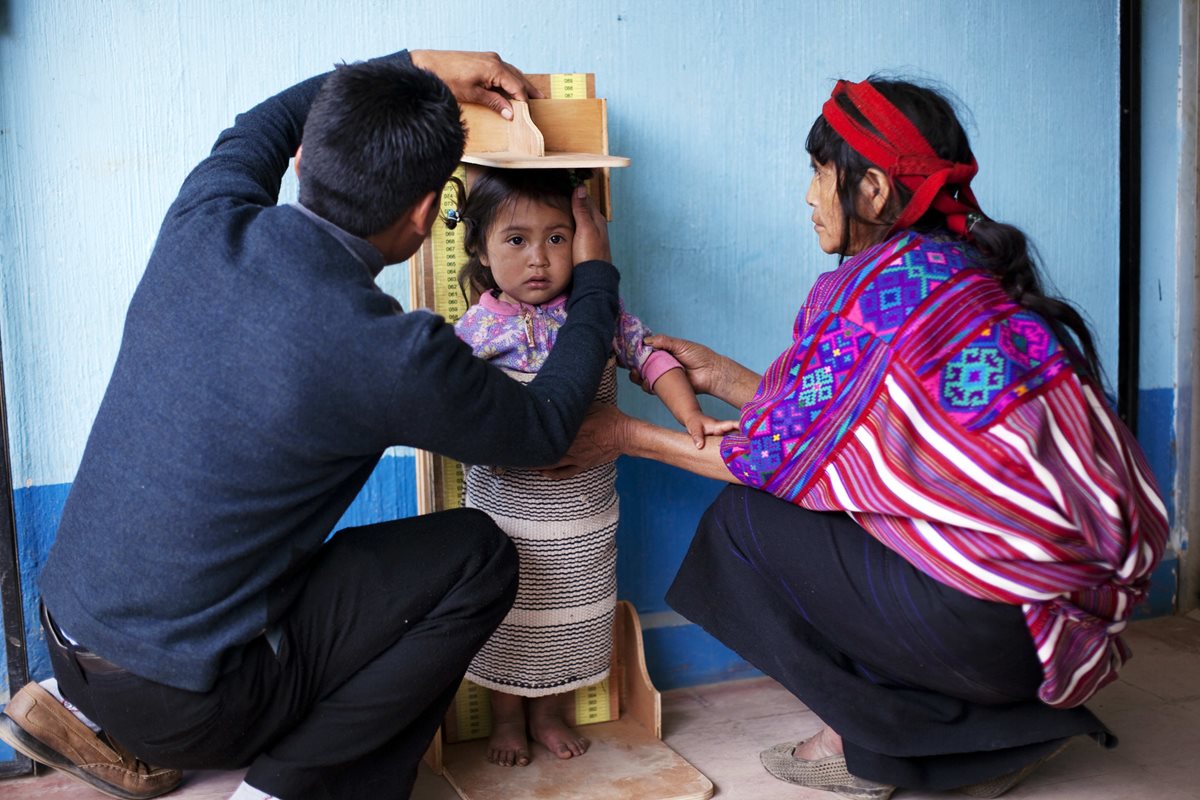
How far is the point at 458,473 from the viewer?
100 inches

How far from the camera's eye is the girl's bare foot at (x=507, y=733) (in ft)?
8.07

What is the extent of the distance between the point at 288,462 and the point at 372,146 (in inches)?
18.6

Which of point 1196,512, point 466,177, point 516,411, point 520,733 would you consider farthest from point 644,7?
point 1196,512

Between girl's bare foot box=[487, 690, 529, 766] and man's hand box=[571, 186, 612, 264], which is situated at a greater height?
man's hand box=[571, 186, 612, 264]

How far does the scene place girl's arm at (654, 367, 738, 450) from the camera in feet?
7.41

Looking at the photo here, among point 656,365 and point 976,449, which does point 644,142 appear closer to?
point 656,365

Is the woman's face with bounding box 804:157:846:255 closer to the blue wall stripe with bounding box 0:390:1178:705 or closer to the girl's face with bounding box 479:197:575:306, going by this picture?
the girl's face with bounding box 479:197:575:306

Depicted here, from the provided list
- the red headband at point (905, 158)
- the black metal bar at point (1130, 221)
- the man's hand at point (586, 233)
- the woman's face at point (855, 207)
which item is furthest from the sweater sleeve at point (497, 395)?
the black metal bar at point (1130, 221)

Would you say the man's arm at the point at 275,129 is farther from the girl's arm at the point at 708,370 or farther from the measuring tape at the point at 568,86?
the girl's arm at the point at 708,370

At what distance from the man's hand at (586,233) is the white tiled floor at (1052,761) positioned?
3.61ft

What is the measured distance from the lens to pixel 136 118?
2.34 meters

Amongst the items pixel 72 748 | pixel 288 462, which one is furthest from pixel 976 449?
pixel 72 748

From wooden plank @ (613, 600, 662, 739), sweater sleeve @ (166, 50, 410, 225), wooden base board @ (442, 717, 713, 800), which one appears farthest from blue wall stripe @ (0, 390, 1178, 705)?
sweater sleeve @ (166, 50, 410, 225)

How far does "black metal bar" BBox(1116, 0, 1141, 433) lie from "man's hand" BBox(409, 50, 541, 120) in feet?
5.72
